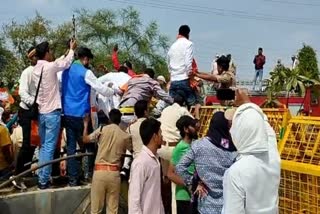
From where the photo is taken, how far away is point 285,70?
17.2m

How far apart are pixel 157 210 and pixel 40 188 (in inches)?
130

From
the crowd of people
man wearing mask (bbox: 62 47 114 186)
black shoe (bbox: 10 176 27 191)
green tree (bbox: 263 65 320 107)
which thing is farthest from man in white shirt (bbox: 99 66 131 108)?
green tree (bbox: 263 65 320 107)

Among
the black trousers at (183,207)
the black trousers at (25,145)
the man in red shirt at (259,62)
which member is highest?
the man in red shirt at (259,62)

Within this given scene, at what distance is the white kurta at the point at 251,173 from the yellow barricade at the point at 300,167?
6.28ft

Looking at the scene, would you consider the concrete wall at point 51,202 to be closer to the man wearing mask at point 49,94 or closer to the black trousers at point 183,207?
the man wearing mask at point 49,94

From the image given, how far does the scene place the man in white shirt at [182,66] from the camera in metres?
10.5

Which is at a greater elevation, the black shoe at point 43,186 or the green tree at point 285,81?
the green tree at point 285,81

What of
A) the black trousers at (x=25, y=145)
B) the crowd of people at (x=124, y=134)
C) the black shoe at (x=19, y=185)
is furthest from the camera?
the black shoe at (x=19, y=185)

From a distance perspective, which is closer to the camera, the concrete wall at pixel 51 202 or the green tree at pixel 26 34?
the concrete wall at pixel 51 202

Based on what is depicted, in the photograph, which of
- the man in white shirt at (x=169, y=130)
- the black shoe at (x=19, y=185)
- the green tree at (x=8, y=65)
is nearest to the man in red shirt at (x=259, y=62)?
the man in white shirt at (x=169, y=130)

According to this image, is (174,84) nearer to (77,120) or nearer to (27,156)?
(77,120)

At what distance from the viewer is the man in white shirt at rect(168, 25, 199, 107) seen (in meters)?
10.5

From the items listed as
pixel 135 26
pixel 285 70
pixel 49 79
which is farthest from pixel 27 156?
pixel 135 26

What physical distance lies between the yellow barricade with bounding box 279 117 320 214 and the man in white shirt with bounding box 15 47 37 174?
148 inches
